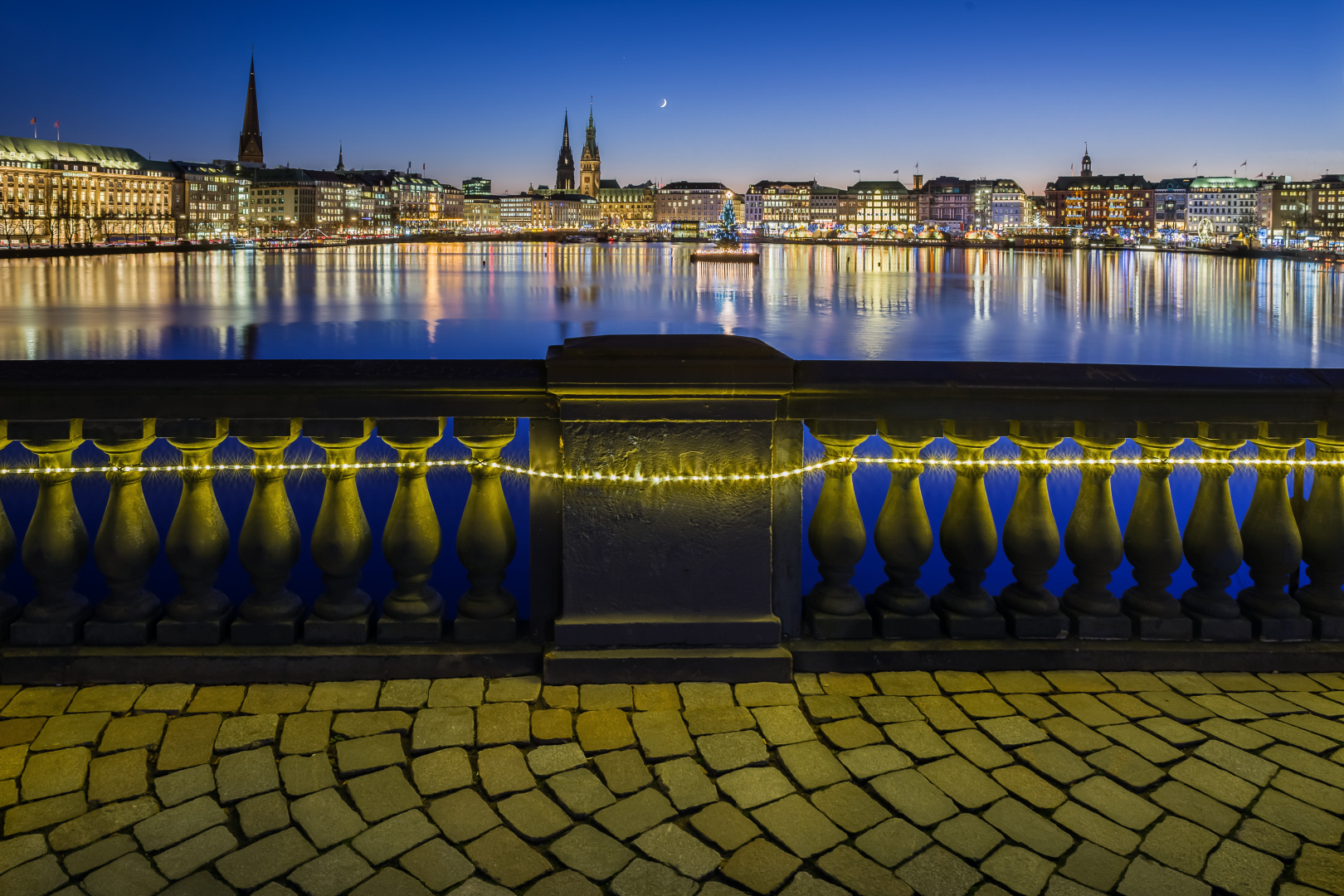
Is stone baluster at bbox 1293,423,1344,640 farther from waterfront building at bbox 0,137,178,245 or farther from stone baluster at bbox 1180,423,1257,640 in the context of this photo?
waterfront building at bbox 0,137,178,245

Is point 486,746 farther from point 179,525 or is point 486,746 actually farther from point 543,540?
point 179,525

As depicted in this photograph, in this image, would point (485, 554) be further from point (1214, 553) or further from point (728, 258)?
point (728, 258)

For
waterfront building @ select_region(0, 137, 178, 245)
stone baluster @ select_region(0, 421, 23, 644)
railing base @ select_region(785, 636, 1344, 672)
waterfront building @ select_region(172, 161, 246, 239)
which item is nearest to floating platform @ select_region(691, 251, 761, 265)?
waterfront building @ select_region(0, 137, 178, 245)

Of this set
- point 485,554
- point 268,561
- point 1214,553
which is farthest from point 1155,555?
point 268,561

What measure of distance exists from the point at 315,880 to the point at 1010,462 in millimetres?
2494

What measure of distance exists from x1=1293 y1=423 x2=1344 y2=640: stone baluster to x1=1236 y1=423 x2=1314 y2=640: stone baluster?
45 mm

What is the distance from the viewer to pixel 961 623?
3.78 m

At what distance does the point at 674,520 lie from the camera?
3.58 metres

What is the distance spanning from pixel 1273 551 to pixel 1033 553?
32.3 inches

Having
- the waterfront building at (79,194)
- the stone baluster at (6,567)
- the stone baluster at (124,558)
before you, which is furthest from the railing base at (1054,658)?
the waterfront building at (79,194)

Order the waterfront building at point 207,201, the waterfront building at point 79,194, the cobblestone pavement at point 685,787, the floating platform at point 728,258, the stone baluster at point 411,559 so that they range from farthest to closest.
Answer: the waterfront building at point 207,201
the waterfront building at point 79,194
the floating platform at point 728,258
the stone baluster at point 411,559
the cobblestone pavement at point 685,787

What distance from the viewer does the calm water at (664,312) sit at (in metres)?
36.8

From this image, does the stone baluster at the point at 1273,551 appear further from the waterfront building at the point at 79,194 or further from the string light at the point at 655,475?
the waterfront building at the point at 79,194

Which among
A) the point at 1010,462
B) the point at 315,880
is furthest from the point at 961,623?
the point at 315,880
